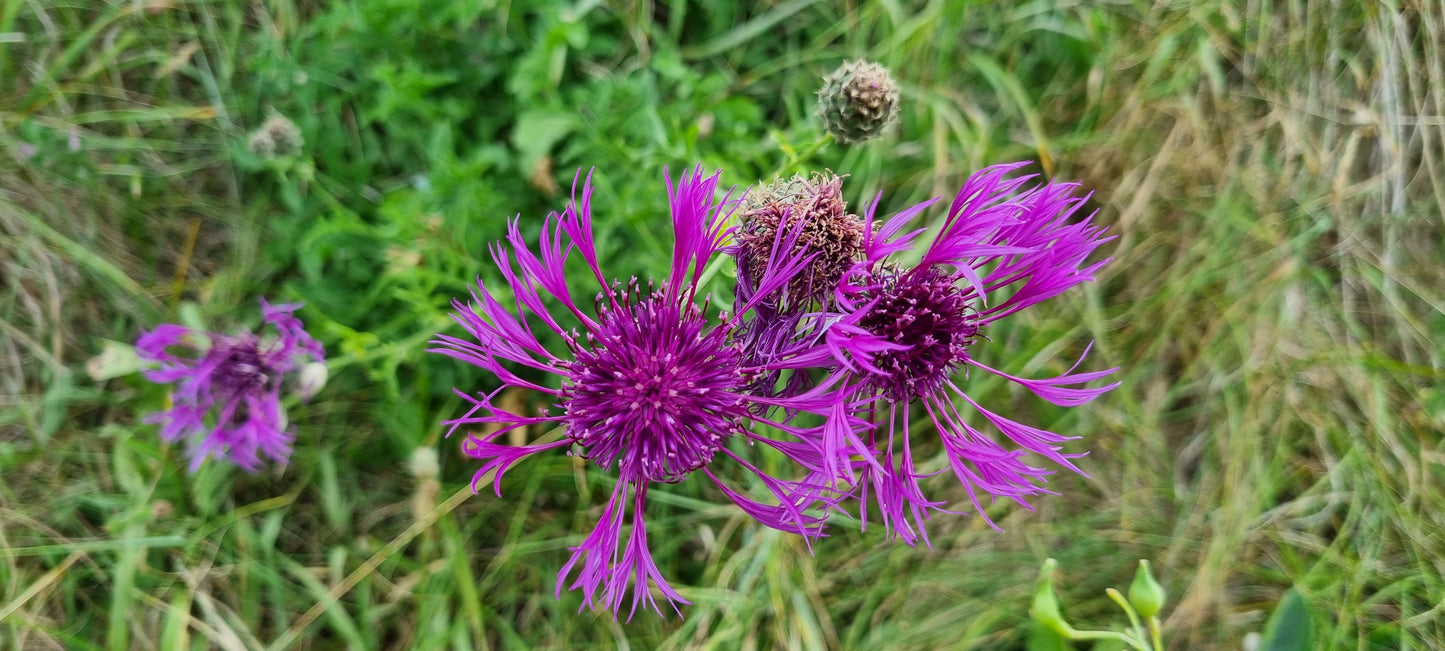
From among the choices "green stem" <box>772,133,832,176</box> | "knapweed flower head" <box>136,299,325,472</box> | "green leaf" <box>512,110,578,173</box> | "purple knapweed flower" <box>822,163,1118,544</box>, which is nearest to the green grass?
"green leaf" <box>512,110,578,173</box>

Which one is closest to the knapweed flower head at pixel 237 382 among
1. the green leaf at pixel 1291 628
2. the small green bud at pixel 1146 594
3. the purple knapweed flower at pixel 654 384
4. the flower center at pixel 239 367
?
the flower center at pixel 239 367

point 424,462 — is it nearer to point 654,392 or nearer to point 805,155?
point 654,392

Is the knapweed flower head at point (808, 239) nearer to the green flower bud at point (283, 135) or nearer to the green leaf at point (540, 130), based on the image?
the green leaf at point (540, 130)

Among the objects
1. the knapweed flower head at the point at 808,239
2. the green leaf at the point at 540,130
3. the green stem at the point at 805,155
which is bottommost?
the knapweed flower head at the point at 808,239

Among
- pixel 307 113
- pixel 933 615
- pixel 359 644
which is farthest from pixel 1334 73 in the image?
→ pixel 359 644

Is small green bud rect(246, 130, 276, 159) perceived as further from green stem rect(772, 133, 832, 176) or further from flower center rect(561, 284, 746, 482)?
green stem rect(772, 133, 832, 176)
